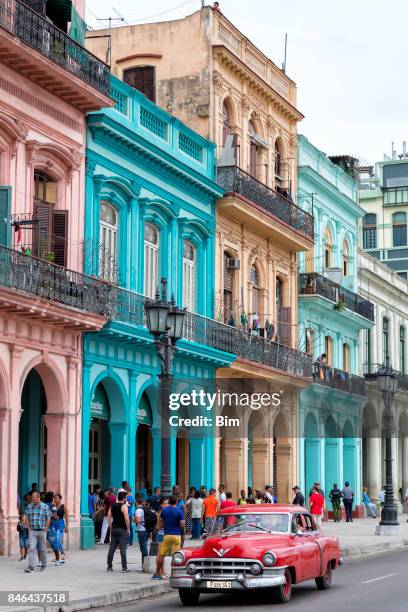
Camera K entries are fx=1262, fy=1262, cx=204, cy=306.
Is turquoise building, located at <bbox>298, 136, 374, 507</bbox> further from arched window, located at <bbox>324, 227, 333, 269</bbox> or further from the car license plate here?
the car license plate

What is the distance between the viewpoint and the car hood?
53.9 ft

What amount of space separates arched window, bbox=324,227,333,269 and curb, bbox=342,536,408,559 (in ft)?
49.9

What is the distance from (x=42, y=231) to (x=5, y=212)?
1.52 m

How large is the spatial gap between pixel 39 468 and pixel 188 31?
1403 cm

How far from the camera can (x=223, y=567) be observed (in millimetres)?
16359

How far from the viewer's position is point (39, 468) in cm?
2584

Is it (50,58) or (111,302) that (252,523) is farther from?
(50,58)

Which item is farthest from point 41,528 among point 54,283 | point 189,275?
point 189,275

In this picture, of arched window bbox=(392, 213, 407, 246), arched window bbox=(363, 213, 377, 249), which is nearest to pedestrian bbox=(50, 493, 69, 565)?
arched window bbox=(392, 213, 407, 246)

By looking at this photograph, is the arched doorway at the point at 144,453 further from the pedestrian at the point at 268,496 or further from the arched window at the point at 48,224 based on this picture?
the arched window at the point at 48,224

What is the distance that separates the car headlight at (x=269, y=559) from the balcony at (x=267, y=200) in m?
18.4

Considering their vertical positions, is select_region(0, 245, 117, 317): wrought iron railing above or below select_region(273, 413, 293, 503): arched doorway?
above

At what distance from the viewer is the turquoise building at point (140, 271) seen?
2692 cm

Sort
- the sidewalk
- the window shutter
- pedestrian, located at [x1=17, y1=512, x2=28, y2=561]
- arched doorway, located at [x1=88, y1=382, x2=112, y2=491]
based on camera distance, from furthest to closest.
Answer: arched doorway, located at [x1=88, y1=382, x2=112, y2=491] → the window shutter → pedestrian, located at [x1=17, y1=512, x2=28, y2=561] → the sidewalk
